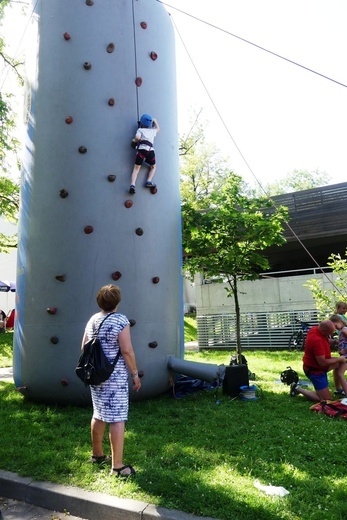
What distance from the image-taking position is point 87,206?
7098 mm

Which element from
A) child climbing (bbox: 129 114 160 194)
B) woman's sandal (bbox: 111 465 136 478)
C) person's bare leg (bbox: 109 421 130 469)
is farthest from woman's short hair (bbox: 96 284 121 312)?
child climbing (bbox: 129 114 160 194)

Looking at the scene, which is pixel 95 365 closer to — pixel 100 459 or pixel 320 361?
pixel 100 459

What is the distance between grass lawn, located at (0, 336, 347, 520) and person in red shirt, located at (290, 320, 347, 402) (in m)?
0.41

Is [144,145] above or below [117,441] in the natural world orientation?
above

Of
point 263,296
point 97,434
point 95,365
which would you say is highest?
point 263,296

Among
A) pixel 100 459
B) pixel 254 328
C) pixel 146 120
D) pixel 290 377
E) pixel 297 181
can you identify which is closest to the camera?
pixel 100 459

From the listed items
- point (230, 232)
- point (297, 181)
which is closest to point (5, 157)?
point (230, 232)

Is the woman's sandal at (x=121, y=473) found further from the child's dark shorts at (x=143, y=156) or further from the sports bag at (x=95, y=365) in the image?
the child's dark shorts at (x=143, y=156)

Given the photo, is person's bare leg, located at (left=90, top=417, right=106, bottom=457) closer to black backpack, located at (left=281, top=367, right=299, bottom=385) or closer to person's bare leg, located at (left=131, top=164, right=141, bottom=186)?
person's bare leg, located at (left=131, top=164, right=141, bottom=186)

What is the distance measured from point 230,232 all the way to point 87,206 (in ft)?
13.4

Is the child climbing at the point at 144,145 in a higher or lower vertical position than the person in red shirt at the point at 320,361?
higher

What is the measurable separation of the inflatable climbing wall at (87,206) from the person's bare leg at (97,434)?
2343 millimetres

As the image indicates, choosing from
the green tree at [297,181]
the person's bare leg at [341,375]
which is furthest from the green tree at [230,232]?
the green tree at [297,181]

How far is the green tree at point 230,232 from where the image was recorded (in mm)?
9898
